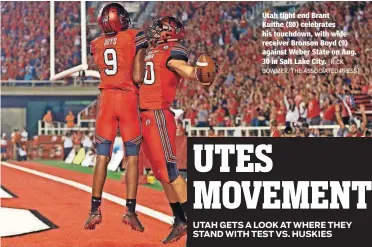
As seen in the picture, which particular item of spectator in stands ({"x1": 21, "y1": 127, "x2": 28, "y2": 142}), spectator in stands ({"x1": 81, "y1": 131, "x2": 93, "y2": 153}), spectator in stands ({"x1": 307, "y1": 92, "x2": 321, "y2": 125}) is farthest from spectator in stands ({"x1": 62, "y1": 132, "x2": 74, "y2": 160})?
spectator in stands ({"x1": 307, "y1": 92, "x2": 321, "y2": 125})

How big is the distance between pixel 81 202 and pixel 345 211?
8.42ft

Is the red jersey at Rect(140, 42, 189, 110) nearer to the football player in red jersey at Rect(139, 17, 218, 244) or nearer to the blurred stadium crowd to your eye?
the football player in red jersey at Rect(139, 17, 218, 244)

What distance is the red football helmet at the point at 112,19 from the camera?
5.62m

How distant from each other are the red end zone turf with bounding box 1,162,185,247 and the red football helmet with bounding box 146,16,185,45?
1.53m

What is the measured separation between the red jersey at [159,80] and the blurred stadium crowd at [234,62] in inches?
118

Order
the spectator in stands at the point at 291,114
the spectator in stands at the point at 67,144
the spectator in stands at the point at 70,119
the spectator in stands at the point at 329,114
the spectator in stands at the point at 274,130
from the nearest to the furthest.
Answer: the spectator in stands at the point at 274,130, the spectator in stands at the point at 329,114, the spectator in stands at the point at 291,114, the spectator in stands at the point at 67,144, the spectator in stands at the point at 70,119

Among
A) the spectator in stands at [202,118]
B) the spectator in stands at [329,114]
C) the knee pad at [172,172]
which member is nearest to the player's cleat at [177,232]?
the knee pad at [172,172]

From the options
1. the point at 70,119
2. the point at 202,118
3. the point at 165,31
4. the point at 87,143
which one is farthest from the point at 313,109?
the point at 70,119

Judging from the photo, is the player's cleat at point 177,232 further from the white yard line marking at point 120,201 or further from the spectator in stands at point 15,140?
the spectator in stands at point 15,140

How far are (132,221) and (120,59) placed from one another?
4.26ft

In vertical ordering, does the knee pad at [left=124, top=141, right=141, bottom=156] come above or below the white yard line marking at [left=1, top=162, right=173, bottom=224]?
above

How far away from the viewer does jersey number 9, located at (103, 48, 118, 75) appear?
5570mm

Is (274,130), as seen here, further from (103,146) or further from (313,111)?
(103,146)

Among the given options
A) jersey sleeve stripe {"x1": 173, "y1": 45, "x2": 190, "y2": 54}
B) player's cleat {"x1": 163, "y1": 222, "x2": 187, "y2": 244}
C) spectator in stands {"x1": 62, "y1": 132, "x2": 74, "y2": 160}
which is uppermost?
jersey sleeve stripe {"x1": 173, "y1": 45, "x2": 190, "y2": 54}
